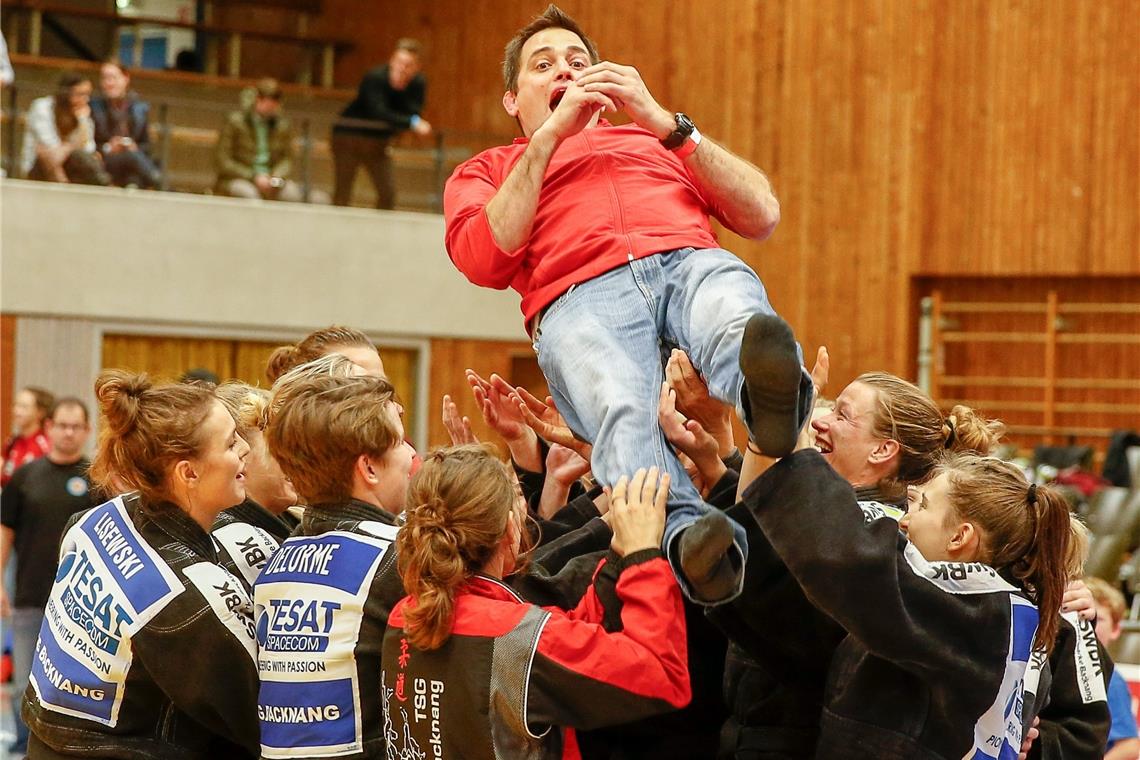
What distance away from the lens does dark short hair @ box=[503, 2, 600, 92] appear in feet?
9.59

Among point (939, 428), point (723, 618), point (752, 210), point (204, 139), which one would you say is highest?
point (204, 139)

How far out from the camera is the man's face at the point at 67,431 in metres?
6.35

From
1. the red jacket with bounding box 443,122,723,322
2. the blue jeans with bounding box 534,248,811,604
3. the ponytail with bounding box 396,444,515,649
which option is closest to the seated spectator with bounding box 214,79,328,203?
the red jacket with bounding box 443,122,723,322

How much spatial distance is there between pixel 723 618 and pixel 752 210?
77 centimetres

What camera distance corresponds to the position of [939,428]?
283 centimetres

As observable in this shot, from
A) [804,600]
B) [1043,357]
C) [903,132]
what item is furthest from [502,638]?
[903,132]

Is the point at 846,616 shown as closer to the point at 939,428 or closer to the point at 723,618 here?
the point at 723,618

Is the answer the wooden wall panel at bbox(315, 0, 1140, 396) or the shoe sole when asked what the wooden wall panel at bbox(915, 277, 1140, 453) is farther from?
the shoe sole

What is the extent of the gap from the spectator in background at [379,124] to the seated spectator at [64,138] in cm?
184

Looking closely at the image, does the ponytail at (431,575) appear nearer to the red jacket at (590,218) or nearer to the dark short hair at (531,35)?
the red jacket at (590,218)

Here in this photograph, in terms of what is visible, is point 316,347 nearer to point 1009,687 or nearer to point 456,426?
point 456,426

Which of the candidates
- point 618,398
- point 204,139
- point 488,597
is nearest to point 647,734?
point 488,597

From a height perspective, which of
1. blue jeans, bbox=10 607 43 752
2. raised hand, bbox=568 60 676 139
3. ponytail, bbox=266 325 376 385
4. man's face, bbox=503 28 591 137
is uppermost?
man's face, bbox=503 28 591 137

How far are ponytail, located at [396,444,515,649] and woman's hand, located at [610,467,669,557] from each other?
0.63 ft
